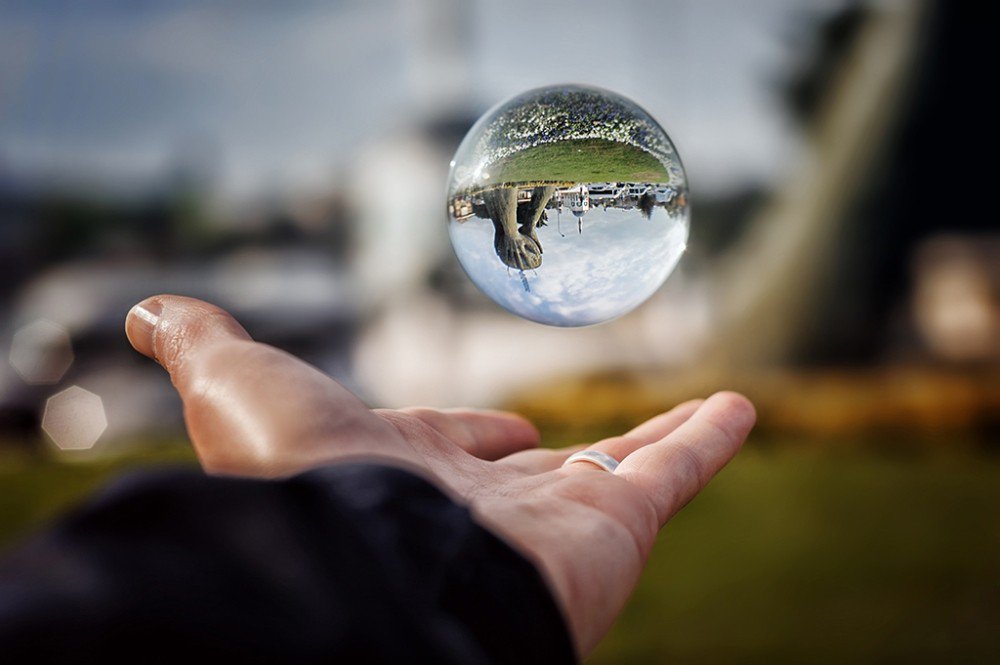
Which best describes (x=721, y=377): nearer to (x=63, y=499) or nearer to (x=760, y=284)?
(x=760, y=284)

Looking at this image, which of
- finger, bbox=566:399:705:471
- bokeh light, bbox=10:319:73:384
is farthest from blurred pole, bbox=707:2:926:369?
bokeh light, bbox=10:319:73:384

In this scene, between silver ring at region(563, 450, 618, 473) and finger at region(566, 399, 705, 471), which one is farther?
finger at region(566, 399, 705, 471)

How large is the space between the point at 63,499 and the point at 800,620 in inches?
206

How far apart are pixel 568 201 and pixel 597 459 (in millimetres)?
747

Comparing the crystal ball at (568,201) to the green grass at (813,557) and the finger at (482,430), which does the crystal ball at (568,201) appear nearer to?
the finger at (482,430)

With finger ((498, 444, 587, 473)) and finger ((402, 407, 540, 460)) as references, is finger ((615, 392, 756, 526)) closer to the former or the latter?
finger ((498, 444, 587, 473))

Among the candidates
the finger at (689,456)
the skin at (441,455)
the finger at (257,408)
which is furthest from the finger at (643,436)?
the finger at (257,408)

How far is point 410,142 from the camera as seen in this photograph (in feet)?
54.1

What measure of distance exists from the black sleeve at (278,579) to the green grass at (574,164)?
136 cm

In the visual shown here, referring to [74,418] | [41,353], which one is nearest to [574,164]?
[74,418]

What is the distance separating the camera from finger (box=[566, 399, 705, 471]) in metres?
2.86

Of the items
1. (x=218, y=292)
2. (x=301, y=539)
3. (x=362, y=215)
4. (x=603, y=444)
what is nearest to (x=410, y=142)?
(x=362, y=215)

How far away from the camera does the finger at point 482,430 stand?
2881mm

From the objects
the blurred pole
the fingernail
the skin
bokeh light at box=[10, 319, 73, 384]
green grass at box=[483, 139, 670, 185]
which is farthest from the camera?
bokeh light at box=[10, 319, 73, 384]
